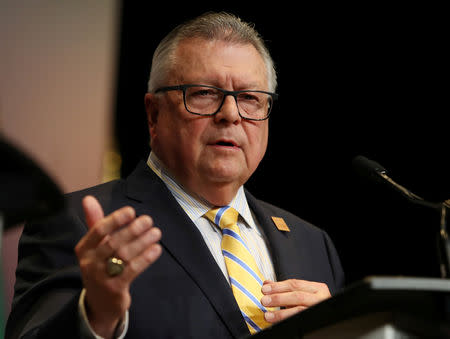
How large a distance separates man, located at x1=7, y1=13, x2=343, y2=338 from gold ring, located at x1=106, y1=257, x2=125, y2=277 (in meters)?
0.06

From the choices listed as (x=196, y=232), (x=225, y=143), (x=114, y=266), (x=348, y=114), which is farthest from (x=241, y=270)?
(x=348, y=114)

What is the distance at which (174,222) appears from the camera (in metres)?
1.81

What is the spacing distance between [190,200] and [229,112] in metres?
0.35

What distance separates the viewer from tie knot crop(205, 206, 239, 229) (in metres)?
1.93

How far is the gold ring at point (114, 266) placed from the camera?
3.59 ft

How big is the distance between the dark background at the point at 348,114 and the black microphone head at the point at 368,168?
4.87 feet

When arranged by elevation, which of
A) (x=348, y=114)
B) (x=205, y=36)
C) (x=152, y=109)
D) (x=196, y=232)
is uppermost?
(x=205, y=36)

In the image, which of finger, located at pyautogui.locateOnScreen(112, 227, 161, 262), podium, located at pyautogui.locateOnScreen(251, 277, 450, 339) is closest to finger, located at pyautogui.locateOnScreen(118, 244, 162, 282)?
finger, located at pyautogui.locateOnScreen(112, 227, 161, 262)

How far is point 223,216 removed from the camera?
1944 millimetres

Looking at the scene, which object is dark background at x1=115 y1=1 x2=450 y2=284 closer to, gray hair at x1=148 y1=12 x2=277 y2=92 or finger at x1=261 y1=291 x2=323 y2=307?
gray hair at x1=148 y1=12 x2=277 y2=92

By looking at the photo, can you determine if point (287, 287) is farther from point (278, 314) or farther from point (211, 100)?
point (211, 100)

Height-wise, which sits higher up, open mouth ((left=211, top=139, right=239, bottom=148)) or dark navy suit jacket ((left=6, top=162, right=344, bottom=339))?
open mouth ((left=211, top=139, right=239, bottom=148))

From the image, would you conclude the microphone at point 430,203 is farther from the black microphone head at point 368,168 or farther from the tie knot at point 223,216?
the tie knot at point 223,216

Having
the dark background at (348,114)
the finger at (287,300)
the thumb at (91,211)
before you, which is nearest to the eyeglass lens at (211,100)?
the finger at (287,300)
